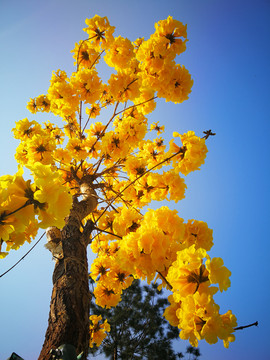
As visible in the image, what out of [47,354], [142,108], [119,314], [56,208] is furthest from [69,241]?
[119,314]

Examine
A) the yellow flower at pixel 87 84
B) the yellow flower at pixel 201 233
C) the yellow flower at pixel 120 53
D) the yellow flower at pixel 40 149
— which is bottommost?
the yellow flower at pixel 201 233

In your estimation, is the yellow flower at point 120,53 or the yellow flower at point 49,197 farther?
the yellow flower at point 120,53

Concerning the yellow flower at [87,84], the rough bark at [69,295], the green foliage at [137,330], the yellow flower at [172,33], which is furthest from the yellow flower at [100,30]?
the green foliage at [137,330]

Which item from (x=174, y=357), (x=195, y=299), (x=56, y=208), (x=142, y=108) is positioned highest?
(x=142, y=108)

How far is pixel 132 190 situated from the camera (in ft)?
10.6

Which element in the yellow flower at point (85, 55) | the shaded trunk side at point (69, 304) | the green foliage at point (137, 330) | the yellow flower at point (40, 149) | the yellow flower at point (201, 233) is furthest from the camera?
the green foliage at point (137, 330)

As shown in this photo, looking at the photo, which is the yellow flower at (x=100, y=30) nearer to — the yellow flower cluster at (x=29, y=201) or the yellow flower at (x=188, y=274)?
the yellow flower cluster at (x=29, y=201)

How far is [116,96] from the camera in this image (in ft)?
11.5

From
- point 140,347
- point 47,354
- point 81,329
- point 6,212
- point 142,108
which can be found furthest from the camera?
point 140,347

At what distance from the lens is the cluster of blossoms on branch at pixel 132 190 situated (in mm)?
1127

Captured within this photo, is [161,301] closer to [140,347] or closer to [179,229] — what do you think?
[140,347]

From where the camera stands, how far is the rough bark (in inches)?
58.8

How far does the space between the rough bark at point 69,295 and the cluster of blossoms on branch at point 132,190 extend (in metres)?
0.40

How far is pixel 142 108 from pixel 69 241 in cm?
309
